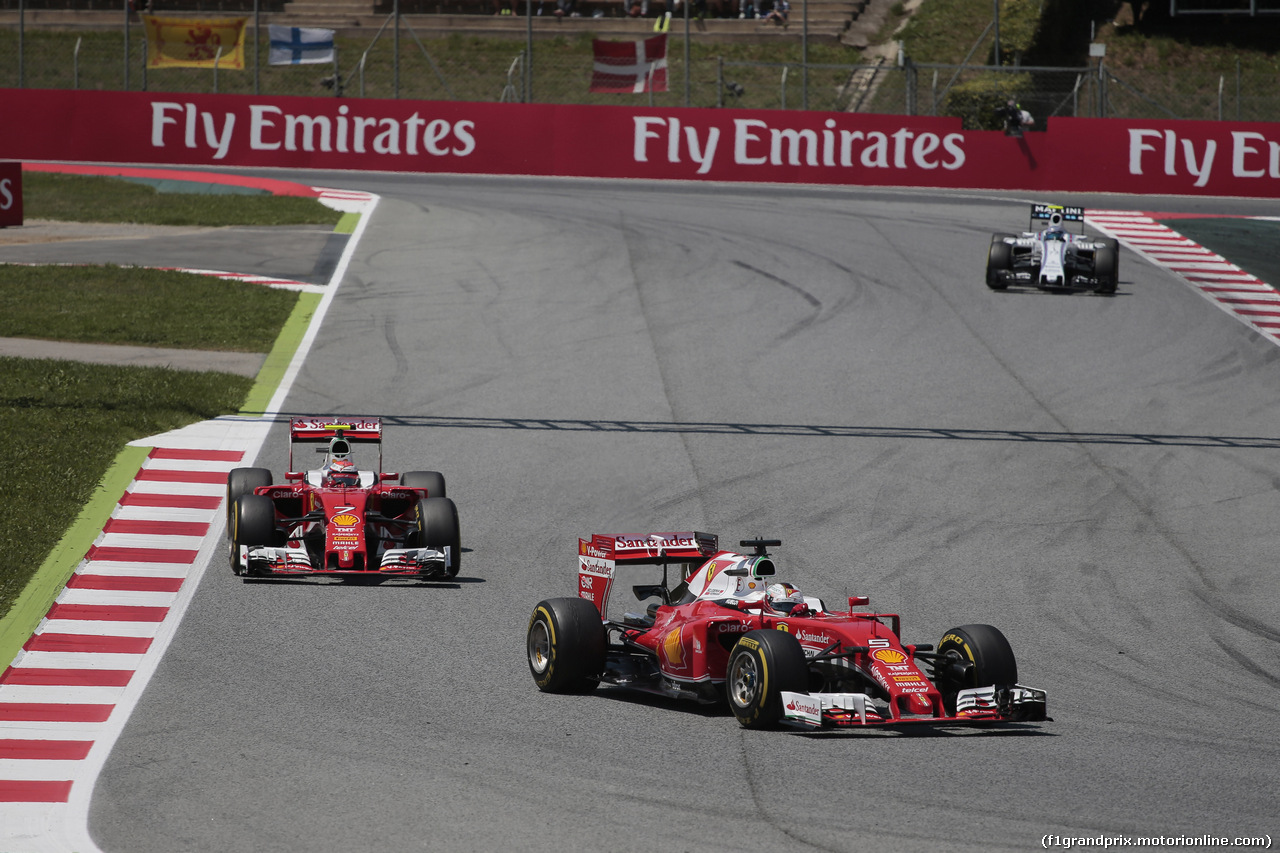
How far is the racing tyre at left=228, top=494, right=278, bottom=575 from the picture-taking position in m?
13.0

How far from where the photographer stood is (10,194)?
3186 cm

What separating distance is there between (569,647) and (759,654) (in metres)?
1.55

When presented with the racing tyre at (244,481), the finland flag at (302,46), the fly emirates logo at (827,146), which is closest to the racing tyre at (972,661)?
the racing tyre at (244,481)

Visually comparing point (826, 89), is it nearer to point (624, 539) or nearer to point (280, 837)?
point (624, 539)

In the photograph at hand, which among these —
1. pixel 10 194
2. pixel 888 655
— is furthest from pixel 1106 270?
pixel 10 194

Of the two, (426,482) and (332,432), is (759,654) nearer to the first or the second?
(426,482)

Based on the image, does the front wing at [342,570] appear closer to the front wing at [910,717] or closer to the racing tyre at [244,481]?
the racing tyre at [244,481]

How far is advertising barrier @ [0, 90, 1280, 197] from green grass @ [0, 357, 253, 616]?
63.8ft

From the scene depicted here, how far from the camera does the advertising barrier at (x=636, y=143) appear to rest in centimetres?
3750

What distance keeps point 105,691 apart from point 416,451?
23.1 feet

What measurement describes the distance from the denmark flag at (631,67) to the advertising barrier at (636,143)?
0.78m

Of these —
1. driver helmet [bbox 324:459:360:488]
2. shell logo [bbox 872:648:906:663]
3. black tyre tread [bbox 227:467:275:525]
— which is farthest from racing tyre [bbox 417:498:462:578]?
shell logo [bbox 872:648:906:663]

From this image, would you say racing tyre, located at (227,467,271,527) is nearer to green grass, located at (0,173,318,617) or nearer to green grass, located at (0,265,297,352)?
green grass, located at (0,173,318,617)

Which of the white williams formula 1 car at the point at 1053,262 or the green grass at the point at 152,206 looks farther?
the green grass at the point at 152,206
